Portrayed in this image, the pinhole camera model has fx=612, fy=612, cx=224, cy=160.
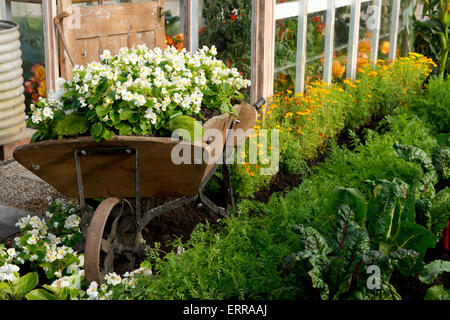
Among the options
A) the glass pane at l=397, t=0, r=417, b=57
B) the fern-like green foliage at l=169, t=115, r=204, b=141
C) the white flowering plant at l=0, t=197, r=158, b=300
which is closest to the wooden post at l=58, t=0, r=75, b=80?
the white flowering plant at l=0, t=197, r=158, b=300

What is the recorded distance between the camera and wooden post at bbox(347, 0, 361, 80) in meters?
6.98

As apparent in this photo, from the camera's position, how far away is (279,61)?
19.1 feet

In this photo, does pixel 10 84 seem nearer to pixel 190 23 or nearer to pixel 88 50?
pixel 88 50

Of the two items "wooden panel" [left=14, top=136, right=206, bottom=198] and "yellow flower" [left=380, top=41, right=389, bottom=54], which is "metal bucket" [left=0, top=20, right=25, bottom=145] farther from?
"yellow flower" [left=380, top=41, right=389, bottom=54]

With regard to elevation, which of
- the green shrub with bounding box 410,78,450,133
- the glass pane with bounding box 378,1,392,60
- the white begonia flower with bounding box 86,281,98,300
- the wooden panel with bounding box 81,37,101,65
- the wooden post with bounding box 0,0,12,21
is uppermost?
the wooden post with bounding box 0,0,12,21

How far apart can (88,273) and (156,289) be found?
38 centimetres

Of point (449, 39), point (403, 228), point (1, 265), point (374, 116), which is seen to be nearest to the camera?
point (403, 228)

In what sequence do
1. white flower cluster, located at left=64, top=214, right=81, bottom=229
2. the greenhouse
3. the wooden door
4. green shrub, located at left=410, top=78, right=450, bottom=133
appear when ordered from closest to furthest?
1. the greenhouse
2. white flower cluster, located at left=64, top=214, right=81, bottom=229
3. the wooden door
4. green shrub, located at left=410, top=78, right=450, bottom=133

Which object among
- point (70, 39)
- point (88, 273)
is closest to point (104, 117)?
point (88, 273)

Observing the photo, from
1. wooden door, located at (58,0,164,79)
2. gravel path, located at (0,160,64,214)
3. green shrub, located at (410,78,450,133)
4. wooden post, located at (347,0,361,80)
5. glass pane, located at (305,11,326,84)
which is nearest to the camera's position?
gravel path, located at (0,160,64,214)

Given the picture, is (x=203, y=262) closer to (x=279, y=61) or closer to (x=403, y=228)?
(x=403, y=228)

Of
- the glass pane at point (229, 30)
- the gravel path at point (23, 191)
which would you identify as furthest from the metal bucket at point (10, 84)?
the glass pane at point (229, 30)

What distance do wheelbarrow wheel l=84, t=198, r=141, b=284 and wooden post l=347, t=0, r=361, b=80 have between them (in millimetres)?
4171

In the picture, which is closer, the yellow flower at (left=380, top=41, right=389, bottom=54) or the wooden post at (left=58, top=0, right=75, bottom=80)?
the wooden post at (left=58, top=0, right=75, bottom=80)
